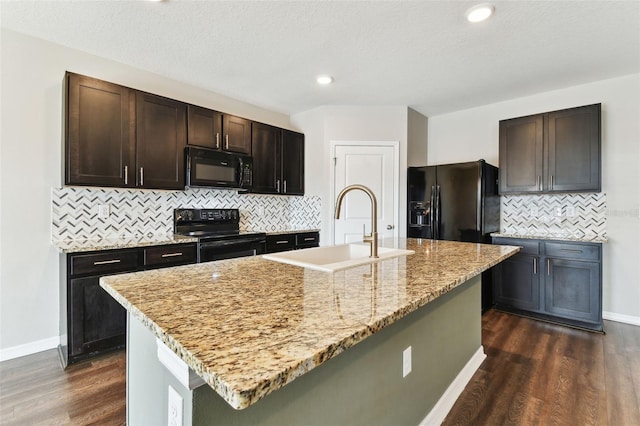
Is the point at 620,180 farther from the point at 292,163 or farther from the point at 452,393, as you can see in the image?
the point at 292,163

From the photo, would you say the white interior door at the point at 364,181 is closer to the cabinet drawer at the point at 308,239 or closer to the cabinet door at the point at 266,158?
the cabinet drawer at the point at 308,239

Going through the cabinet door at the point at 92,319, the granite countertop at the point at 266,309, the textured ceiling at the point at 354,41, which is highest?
the textured ceiling at the point at 354,41

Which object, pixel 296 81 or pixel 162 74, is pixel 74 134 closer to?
pixel 162 74

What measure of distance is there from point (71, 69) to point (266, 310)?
3049 millimetres

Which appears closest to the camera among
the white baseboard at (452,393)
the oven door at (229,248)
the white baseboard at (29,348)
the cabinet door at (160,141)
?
the white baseboard at (452,393)

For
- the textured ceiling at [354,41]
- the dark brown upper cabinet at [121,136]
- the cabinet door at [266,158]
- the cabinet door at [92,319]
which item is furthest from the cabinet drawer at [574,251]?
the cabinet door at [92,319]

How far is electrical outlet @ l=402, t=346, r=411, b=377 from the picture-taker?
136cm

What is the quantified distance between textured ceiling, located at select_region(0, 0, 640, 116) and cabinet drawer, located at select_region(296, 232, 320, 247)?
1.73 m

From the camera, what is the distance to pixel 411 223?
3889 millimetres

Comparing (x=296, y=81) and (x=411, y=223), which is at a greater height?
(x=296, y=81)

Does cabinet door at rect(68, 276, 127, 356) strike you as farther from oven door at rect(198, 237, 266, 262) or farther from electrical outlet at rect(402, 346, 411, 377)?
electrical outlet at rect(402, 346, 411, 377)

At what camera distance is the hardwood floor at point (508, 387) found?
1.73 metres

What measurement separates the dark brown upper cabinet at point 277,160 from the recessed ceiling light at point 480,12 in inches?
93.2

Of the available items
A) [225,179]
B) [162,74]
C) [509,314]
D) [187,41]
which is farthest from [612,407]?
[162,74]
